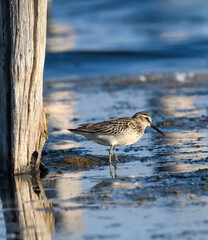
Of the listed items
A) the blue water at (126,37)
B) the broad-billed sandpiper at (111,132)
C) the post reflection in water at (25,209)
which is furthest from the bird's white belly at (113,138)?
the blue water at (126,37)

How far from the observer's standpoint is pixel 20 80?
7.85m

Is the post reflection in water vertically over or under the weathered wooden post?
under

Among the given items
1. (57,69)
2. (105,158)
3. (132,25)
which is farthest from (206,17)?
(105,158)

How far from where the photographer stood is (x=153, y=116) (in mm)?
13289

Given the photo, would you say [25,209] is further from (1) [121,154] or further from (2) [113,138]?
(1) [121,154]

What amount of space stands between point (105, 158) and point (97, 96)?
289 inches

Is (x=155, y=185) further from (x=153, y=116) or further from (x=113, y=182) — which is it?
(x=153, y=116)

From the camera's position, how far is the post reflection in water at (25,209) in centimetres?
577

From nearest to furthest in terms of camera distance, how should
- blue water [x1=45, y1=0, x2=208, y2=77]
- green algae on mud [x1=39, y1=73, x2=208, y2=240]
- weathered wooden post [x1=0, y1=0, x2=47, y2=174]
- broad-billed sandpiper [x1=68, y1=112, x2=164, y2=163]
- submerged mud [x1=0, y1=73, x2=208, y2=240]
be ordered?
1. submerged mud [x1=0, y1=73, x2=208, y2=240]
2. green algae on mud [x1=39, y1=73, x2=208, y2=240]
3. weathered wooden post [x1=0, y1=0, x2=47, y2=174]
4. broad-billed sandpiper [x1=68, y1=112, x2=164, y2=163]
5. blue water [x1=45, y1=0, x2=208, y2=77]

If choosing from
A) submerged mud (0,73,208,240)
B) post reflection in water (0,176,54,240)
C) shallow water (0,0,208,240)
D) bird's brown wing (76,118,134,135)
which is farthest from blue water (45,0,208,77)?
post reflection in water (0,176,54,240)

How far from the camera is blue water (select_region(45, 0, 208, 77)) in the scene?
22281mm

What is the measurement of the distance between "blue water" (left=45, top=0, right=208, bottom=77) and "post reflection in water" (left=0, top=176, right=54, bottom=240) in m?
13.6

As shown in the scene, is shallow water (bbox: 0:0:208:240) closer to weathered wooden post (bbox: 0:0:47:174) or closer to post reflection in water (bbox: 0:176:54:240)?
post reflection in water (bbox: 0:176:54:240)

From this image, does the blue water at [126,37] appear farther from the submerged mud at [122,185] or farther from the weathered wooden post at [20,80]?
the weathered wooden post at [20,80]
